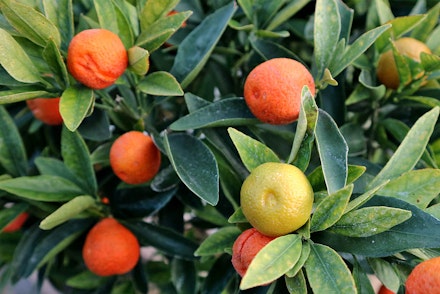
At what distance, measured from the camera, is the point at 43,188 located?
2.43 feet

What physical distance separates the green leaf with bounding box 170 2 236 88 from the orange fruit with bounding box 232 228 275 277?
0.26 meters

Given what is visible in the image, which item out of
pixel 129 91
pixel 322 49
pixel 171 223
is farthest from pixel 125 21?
pixel 171 223

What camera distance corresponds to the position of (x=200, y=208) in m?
0.84

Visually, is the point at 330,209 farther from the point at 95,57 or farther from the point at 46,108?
the point at 46,108

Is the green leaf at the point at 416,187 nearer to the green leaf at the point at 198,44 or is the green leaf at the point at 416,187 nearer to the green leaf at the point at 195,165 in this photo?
the green leaf at the point at 195,165

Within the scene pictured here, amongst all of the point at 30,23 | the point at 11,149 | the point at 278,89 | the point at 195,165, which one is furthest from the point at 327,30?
the point at 11,149

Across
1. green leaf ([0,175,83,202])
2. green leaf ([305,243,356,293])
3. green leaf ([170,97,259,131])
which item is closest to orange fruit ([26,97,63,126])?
green leaf ([0,175,83,202])

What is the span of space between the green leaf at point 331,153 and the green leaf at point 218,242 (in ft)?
0.62

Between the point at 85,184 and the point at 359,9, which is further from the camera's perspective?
the point at 359,9

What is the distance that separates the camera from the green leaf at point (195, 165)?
60 cm

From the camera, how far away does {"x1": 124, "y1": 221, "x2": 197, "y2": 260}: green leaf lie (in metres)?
0.78

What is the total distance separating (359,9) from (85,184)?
1.74ft

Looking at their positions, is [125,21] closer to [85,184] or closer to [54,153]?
[85,184]

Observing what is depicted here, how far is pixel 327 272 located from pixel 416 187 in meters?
0.15
